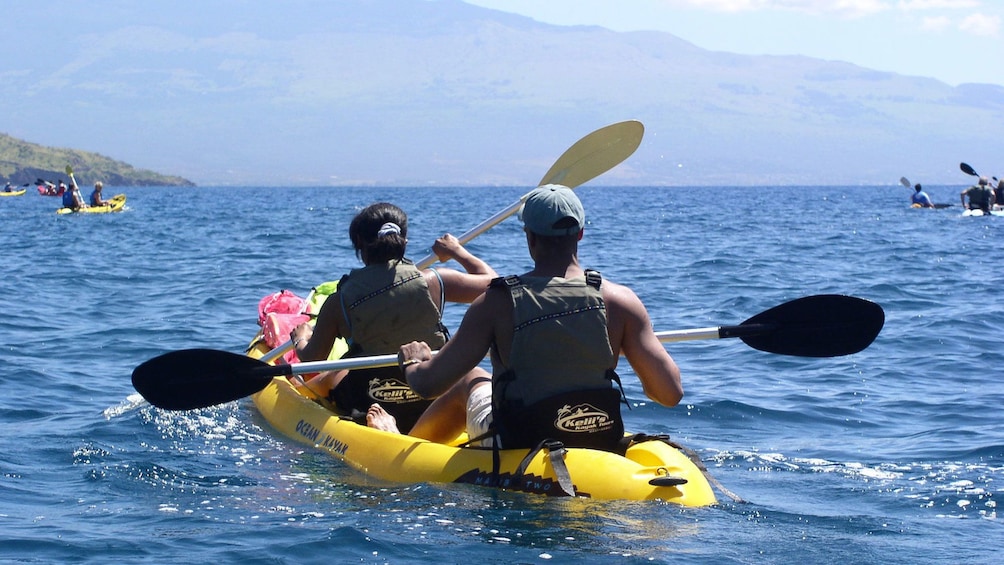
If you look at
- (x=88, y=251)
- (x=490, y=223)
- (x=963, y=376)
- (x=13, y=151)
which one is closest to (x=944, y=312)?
(x=963, y=376)

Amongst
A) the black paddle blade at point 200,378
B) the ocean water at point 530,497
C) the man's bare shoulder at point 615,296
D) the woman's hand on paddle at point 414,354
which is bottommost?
the ocean water at point 530,497

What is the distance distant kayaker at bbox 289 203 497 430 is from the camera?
686 cm

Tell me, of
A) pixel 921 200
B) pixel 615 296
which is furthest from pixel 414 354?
pixel 921 200

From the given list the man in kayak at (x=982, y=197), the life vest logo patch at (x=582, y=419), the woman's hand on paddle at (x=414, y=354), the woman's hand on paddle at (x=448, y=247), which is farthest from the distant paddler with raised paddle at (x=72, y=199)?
the life vest logo patch at (x=582, y=419)

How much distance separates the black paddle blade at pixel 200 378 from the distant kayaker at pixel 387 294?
0.40 meters

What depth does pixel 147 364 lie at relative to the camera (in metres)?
6.71

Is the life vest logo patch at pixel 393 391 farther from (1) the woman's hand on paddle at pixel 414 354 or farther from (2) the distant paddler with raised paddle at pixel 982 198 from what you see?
(2) the distant paddler with raised paddle at pixel 982 198

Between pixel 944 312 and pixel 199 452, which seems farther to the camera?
pixel 944 312

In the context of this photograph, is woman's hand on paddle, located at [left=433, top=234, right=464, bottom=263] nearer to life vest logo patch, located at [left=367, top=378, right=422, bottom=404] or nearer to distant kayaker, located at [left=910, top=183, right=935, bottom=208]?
life vest logo patch, located at [left=367, top=378, right=422, bottom=404]

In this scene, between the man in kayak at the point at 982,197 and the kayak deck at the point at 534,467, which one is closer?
the kayak deck at the point at 534,467

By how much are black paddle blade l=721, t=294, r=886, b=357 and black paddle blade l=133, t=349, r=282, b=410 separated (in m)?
2.80

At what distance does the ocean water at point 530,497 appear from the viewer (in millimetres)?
5125

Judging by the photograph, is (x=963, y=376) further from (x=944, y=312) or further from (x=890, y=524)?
(x=890, y=524)

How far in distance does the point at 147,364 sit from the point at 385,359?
1.40 meters
